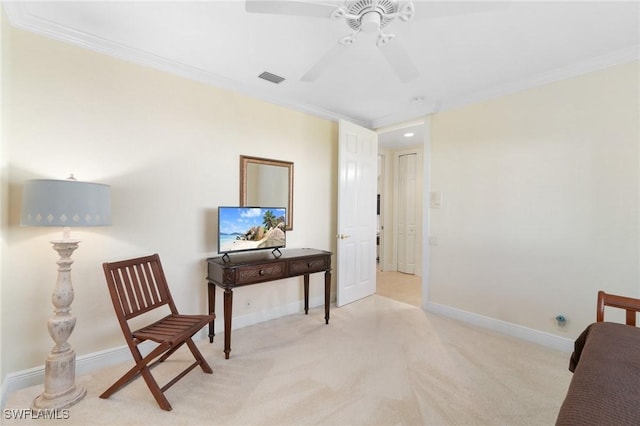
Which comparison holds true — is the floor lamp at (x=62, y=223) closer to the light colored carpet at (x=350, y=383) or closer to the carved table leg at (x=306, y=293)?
the light colored carpet at (x=350, y=383)

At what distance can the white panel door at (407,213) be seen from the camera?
5742mm

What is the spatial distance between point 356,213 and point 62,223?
3.00m

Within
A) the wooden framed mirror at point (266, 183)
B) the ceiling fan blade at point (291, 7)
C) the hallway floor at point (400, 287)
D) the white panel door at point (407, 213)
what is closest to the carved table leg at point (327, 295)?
the wooden framed mirror at point (266, 183)

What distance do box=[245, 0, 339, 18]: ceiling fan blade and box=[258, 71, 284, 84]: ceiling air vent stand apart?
4.08 feet

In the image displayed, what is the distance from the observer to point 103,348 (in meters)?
2.24

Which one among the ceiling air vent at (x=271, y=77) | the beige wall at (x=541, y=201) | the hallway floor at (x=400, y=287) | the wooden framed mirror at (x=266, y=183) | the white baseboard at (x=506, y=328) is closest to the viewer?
the beige wall at (x=541, y=201)

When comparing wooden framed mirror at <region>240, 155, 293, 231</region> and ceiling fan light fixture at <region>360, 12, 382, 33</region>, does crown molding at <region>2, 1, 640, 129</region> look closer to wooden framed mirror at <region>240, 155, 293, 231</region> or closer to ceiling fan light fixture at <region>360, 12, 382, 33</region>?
wooden framed mirror at <region>240, 155, 293, 231</region>

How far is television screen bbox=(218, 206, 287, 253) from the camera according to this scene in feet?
8.71

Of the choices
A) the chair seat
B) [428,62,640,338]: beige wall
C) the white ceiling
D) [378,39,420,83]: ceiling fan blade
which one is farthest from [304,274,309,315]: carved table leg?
[378,39,420,83]: ceiling fan blade

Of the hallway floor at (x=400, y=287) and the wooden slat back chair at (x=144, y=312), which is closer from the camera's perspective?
the wooden slat back chair at (x=144, y=312)

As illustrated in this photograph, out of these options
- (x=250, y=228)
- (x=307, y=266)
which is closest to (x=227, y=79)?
(x=250, y=228)

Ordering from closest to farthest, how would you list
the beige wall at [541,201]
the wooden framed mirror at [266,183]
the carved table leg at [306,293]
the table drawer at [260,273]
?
the beige wall at [541,201] → the table drawer at [260,273] → the wooden framed mirror at [266,183] → the carved table leg at [306,293]

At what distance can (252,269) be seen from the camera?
2.56 meters

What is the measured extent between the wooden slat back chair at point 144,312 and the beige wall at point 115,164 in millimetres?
316
